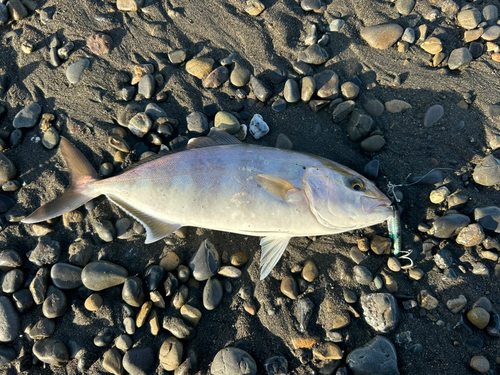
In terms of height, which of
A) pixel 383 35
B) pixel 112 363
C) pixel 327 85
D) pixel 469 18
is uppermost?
pixel 383 35

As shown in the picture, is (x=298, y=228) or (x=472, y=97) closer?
(x=298, y=228)

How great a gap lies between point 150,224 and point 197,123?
3.92 feet

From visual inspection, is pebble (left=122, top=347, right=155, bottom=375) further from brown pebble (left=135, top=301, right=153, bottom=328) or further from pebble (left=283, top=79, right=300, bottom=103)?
pebble (left=283, top=79, right=300, bottom=103)

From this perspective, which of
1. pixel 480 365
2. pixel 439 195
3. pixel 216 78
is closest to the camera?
pixel 480 365

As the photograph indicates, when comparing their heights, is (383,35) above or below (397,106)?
above

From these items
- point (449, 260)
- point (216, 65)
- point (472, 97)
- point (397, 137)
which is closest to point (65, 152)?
point (216, 65)

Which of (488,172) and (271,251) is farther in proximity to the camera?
(488,172)

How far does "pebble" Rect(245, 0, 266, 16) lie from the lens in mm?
3598

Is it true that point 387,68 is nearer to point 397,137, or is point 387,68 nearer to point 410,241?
point 397,137

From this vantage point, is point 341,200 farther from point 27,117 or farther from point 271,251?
point 27,117

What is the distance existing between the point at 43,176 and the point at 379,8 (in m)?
4.39

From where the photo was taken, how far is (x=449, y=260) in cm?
277

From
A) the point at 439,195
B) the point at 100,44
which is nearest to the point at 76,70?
the point at 100,44

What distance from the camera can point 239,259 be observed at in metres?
2.91
